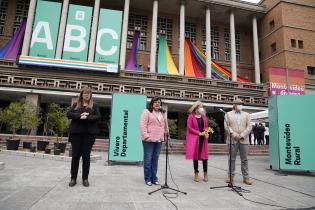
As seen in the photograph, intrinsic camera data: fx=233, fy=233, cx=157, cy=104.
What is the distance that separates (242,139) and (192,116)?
54.4 inches

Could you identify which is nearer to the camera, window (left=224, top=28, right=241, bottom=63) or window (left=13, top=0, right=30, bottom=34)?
window (left=13, top=0, right=30, bottom=34)

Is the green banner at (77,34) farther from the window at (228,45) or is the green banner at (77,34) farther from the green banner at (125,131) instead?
the window at (228,45)

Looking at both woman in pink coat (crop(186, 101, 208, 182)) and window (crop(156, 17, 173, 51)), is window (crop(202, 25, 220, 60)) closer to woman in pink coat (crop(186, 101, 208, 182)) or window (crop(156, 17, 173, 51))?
window (crop(156, 17, 173, 51))

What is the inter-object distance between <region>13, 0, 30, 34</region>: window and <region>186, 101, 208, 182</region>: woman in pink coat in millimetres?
30068

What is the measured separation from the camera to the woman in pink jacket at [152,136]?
4.98m

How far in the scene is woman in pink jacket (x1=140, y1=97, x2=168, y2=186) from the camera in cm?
498

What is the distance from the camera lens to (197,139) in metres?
5.55

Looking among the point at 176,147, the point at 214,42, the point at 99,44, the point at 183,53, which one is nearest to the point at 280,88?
the point at 183,53

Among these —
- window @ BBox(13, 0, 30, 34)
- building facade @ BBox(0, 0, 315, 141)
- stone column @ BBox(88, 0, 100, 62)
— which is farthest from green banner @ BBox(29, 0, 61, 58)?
window @ BBox(13, 0, 30, 34)

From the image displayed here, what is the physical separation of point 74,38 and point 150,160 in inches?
823

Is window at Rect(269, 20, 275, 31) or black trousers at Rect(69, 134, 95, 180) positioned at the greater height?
window at Rect(269, 20, 275, 31)

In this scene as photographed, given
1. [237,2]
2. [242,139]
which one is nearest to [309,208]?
[242,139]

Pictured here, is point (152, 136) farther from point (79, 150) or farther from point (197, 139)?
point (79, 150)

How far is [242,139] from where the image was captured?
5.78 meters
